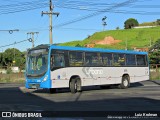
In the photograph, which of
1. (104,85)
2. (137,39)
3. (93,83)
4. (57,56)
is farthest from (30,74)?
(137,39)

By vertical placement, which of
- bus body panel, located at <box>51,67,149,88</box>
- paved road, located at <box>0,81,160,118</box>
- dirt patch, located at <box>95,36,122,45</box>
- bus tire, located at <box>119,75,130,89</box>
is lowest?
paved road, located at <box>0,81,160,118</box>

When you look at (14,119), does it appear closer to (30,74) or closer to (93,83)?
(30,74)

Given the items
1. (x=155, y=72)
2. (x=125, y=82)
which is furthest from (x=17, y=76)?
(x=125, y=82)

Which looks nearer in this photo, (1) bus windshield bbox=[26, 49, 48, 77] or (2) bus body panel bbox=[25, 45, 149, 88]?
(2) bus body panel bbox=[25, 45, 149, 88]

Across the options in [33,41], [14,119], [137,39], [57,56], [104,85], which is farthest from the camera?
[137,39]

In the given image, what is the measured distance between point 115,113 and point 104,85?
15393mm

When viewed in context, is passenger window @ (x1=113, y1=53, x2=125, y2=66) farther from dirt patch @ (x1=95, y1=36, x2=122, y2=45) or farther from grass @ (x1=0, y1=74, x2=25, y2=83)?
dirt patch @ (x1=95, y1=36, x2=122, y2=45)

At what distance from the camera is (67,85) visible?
2419 cm

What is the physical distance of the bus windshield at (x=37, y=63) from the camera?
23.5 m

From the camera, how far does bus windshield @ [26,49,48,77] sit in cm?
2345

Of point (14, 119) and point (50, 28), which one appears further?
point (50, 28)

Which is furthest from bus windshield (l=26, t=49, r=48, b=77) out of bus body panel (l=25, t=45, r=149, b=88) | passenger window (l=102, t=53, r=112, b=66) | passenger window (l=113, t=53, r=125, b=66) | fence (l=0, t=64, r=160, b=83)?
fence (l=0, t=64, r=160, b=83)

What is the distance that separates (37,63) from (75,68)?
7.94 feet

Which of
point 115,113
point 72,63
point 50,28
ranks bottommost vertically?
point 115,113
